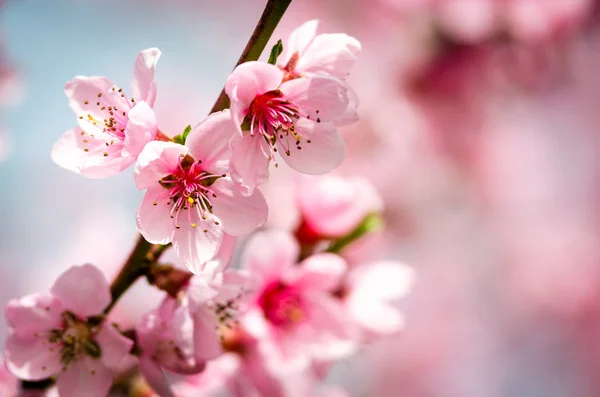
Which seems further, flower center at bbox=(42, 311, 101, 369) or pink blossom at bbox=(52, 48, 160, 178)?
flower center at bbox=(42, 311, 101, 369)

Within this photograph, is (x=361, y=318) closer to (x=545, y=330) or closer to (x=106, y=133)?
(x=106, y=133)

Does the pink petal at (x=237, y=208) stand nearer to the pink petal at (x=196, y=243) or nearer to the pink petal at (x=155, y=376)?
the pink petal at (x=196, y=243)

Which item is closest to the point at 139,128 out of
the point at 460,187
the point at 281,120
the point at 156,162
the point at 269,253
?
the point at 156,162

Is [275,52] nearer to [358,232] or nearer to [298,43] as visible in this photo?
[298,43]

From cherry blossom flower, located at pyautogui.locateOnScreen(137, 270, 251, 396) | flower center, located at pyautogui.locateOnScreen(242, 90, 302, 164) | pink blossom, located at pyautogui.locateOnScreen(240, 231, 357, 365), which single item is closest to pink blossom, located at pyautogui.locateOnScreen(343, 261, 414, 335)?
pink blossom, located at pyautogui.locateOnScreen(240, 231, 357, 365)

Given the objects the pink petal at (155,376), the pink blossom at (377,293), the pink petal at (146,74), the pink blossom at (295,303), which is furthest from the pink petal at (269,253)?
the pink petal at (146,74)

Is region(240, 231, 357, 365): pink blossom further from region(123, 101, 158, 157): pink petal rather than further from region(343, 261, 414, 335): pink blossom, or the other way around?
region(123, 101, 158, 157): pink petal
